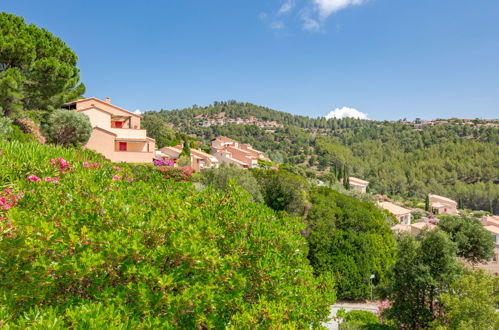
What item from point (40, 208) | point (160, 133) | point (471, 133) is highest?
point (471, 133)

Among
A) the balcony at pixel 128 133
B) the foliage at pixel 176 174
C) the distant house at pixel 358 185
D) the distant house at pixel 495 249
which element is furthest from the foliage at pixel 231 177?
the distant house at pixel 358 185

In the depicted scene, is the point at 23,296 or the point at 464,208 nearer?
the point at 23,296

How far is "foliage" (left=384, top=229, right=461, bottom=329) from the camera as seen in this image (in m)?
12.9

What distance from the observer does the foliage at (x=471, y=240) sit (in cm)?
2492

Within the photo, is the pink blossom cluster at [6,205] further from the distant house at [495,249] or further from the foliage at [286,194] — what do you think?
the distant house at [495,249]

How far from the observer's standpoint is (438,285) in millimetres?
12961

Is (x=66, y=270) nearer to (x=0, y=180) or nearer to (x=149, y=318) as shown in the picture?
(x=149, y=318)

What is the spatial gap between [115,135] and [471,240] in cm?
3151

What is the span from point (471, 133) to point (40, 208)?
15784cm

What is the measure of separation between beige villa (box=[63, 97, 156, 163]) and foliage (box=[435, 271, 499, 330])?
74.2ft

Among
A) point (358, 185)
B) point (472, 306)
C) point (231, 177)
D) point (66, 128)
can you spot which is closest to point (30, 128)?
point (66, 128)

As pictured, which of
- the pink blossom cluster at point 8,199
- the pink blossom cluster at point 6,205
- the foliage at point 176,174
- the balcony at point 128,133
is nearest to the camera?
the pink blossom cluster at point 6,205

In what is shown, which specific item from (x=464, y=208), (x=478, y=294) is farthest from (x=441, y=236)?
(x=464, y=208)

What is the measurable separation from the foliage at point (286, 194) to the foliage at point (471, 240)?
43.2 ft
